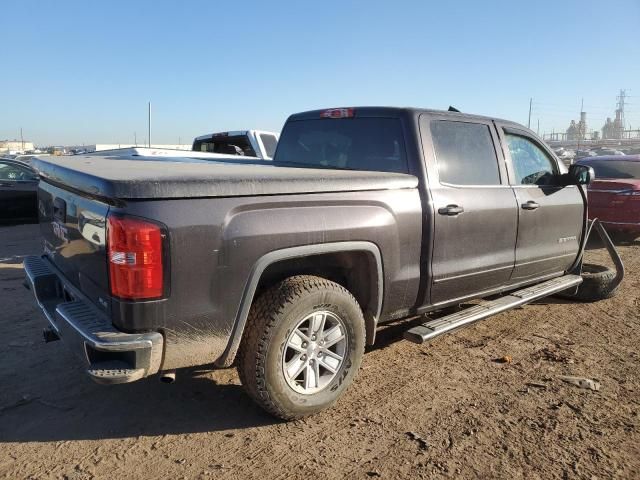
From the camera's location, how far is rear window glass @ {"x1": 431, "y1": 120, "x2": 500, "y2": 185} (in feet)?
13.0

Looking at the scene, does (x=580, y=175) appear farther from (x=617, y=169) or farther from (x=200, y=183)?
(x=617, y=169)

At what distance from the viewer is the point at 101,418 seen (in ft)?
10.7

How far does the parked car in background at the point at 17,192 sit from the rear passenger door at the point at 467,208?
913cm

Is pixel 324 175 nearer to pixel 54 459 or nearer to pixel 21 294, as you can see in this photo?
pixel 54 459

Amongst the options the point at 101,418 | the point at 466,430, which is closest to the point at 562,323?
the point at 466,430

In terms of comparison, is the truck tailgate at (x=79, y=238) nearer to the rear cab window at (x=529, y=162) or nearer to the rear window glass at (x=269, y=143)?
the rear cab window at (x=529, y=162)

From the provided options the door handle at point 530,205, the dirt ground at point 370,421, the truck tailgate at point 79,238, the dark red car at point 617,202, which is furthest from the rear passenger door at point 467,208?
the dark red car at point 617,202

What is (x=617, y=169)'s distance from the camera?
965 centimetres

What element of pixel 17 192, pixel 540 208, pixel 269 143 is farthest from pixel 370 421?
pixel 17 192

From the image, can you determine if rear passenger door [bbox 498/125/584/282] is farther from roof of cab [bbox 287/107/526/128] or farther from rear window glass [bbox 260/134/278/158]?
rear window glass [bbox 260/134/278/158]

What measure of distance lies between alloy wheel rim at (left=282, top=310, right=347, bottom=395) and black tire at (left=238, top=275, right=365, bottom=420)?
0.04m

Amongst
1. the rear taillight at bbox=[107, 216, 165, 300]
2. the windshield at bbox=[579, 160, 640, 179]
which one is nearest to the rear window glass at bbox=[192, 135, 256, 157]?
the windshield at bbox=[579, 160, 640, 179]

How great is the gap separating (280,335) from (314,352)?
346 millimetres

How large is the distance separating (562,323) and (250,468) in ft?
12.0
